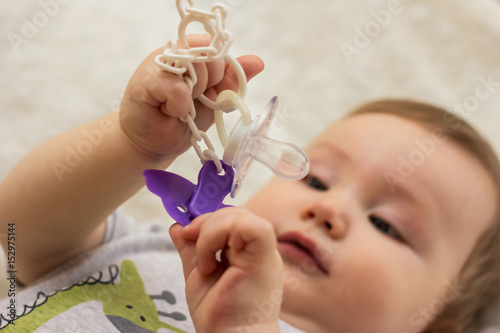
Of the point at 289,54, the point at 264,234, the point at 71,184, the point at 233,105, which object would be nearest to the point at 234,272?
the point at 264,234

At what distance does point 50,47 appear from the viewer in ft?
4.50

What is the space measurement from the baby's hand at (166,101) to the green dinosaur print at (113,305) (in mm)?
284

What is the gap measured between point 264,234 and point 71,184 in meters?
0.37

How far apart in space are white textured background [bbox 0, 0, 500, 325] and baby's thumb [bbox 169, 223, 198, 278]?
0.71 meters

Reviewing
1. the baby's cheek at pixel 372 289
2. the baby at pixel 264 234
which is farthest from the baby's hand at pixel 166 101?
the baby's cheek at pixel 372 289

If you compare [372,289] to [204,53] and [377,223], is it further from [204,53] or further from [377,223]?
[204,53]

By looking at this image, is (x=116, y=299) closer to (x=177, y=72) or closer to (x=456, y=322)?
(x=177, y=72)

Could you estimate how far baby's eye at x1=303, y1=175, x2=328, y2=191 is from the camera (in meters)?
1.07

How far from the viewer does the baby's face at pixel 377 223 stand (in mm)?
930

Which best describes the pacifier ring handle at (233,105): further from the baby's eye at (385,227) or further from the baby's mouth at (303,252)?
the baby's eye at (385,227)

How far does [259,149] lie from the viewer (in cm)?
60

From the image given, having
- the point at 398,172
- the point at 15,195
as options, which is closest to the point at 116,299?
the point at 15,195

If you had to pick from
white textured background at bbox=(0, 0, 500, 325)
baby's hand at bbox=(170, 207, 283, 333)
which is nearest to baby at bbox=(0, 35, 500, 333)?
baby's hand at bbox=(170, 207, 283, 333)

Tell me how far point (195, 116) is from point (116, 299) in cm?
38
